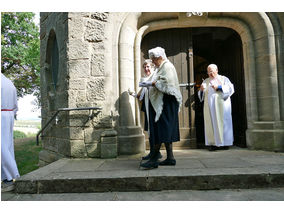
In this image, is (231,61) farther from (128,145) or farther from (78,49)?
(78,49)

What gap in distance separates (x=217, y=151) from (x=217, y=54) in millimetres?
2897

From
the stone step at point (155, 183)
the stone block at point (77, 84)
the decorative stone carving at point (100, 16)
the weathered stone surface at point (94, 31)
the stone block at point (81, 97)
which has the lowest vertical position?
the stone step at point (155, 183)

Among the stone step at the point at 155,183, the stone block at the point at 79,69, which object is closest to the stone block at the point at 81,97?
the stone block at the point at 79,69

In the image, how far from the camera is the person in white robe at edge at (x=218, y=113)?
4.05 metres

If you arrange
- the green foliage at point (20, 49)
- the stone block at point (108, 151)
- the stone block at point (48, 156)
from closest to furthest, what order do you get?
the stone block at point (108, 151) < the stone block at point (48, 156) < the green foliage at point (20, 49)

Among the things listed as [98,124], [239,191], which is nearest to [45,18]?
[98,124]

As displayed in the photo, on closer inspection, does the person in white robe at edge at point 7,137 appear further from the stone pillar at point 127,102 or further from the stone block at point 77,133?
the stone pillar at point 127,102

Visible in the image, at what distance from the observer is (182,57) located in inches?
185

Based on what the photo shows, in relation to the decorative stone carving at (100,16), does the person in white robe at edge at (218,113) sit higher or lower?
lower

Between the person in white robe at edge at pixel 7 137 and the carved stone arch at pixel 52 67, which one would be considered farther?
the carved stone arch at pixel 52 67


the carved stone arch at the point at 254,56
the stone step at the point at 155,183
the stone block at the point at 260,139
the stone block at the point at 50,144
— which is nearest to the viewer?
the stone step at the point at 155,183

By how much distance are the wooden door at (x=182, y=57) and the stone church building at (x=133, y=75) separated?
2cm

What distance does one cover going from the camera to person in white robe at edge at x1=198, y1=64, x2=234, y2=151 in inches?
159

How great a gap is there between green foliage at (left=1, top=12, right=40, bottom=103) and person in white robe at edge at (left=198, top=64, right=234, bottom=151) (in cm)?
1153
